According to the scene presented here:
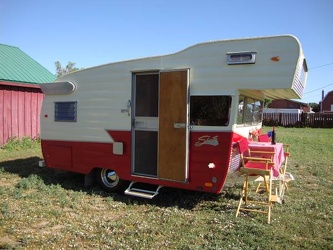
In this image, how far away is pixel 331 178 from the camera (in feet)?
27.4

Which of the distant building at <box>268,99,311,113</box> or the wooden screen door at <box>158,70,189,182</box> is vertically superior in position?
the distant building at <box>268,99,311,113</box>

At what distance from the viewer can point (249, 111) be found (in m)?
6.54

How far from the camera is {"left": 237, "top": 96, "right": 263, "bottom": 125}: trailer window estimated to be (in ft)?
19.3

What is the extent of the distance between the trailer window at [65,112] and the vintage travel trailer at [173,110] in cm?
2

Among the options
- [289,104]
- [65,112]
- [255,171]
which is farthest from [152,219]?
[289,104]

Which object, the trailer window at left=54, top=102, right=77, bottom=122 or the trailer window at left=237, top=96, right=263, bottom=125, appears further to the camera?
the trailer window at left=54, top=102, right=77, bottom=122

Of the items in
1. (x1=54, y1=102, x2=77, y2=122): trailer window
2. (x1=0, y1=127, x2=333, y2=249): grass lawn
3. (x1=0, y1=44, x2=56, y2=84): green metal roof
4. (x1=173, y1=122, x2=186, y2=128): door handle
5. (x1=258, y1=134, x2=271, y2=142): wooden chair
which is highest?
(x1=0, y1=44, x2=56, y2=84): green metal roof

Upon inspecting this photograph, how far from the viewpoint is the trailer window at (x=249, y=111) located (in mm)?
5871

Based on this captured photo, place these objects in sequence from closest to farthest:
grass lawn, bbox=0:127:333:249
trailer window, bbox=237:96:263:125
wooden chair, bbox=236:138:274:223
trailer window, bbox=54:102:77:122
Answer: grass lawn, bbox=0:127:333:249
wooden chair, bbox=236:138:274:223
trailer window, bbox=237:96:263:125
trailer window, bbox=54:102:77:122

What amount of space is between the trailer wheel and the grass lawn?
0.53ft

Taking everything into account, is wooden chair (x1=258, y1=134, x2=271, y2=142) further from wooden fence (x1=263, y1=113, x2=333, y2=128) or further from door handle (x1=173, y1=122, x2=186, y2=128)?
wooden fence (x1=263, y1=113, x2=333, y2=128)

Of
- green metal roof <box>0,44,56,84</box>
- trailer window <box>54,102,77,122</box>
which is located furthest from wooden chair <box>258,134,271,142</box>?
green metal roof <box>0,44,56,84</box>

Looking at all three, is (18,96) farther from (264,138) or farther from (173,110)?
(264,138)

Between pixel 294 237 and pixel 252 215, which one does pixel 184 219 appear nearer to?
pixel 252 215
